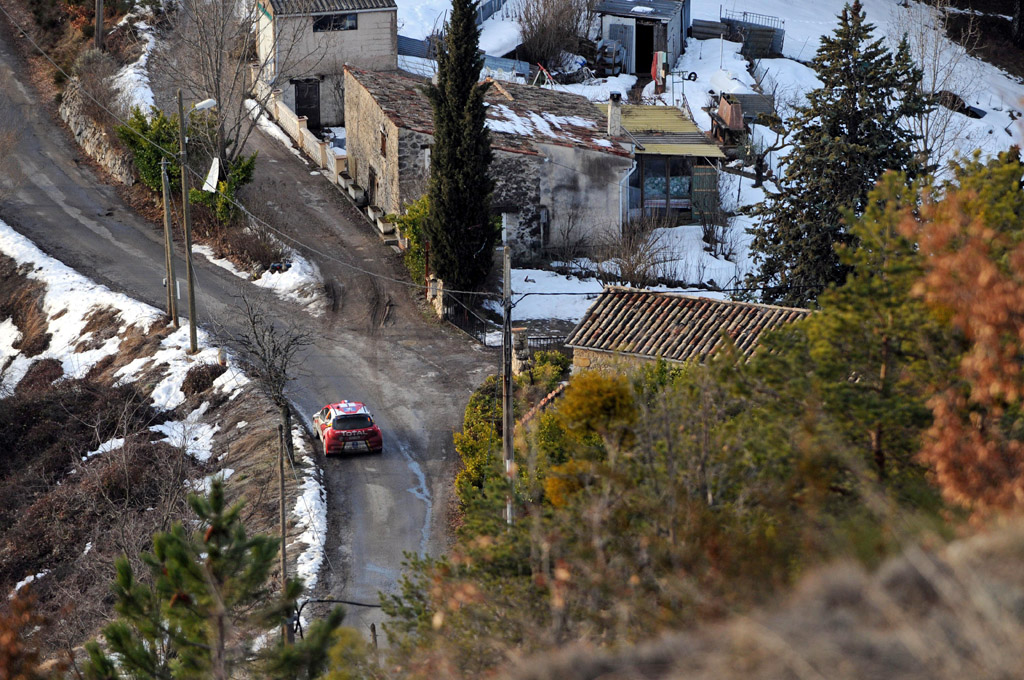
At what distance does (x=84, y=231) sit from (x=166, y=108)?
7963mm

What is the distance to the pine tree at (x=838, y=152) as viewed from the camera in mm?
29375

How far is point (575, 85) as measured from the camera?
2186 inches

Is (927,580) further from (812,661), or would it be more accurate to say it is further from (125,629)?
(125,629)

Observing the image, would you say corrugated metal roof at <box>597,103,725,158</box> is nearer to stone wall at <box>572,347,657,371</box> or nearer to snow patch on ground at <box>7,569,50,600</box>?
stone wall at <box>572,347,657,371</box>

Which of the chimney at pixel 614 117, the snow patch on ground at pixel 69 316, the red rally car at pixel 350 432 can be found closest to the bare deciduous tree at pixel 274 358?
the red rally car at pixel 350 432

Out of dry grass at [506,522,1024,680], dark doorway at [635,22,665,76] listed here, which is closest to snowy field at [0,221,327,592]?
dry grass at [506,522,1024,680]

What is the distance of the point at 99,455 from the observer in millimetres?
30234

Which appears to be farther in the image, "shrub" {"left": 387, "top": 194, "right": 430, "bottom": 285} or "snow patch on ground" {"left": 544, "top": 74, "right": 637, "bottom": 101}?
"snow patch on ground" {"left": 544, "top": 74, "right": 637, "bottom": 101}

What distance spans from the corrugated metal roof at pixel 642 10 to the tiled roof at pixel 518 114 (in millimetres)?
13164

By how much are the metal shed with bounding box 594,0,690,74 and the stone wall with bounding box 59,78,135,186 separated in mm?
23506

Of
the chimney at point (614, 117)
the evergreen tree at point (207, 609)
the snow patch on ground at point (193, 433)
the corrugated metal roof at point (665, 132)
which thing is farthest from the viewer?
the corrugated metal roof at point (665, 132)

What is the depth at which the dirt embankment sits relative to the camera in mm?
25000

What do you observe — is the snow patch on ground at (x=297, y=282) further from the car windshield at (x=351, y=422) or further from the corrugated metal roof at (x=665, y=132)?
the corrugated metal roof at (x=665, y=132)

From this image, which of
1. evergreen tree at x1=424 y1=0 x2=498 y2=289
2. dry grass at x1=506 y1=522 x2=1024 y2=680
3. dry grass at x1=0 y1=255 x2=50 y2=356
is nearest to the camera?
dry grass at x1=506 y1=522 x2=1024 y2=680
